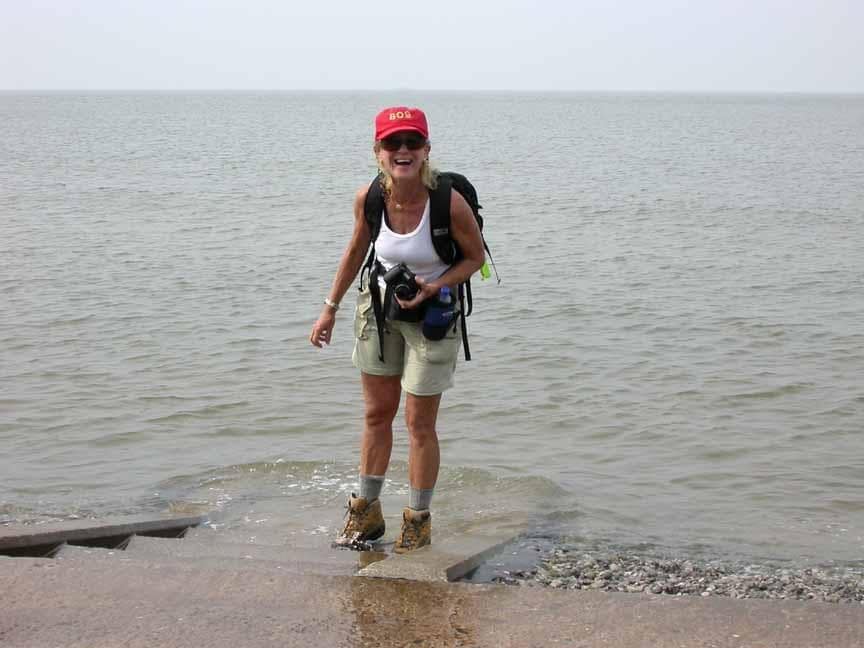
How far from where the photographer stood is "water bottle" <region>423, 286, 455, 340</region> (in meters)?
4.86

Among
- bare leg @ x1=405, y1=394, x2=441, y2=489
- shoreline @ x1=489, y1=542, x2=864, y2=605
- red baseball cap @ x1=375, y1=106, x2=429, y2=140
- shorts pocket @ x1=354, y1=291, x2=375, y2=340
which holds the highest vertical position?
red baseball cap @ x1=375, y1=106, x2=429, y2=140

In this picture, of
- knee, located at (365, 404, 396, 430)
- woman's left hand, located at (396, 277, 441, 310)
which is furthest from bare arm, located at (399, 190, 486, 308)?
knee, located at (365, 404, 396, 430)

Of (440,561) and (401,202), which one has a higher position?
(401,202)

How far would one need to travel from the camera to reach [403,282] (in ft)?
15.9

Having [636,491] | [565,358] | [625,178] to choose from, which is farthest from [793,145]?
[636,491]

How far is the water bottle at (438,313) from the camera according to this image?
16.0 feet

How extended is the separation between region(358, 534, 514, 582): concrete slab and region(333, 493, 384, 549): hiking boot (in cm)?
39

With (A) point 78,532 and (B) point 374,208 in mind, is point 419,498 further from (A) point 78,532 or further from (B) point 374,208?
(A) point 78,532

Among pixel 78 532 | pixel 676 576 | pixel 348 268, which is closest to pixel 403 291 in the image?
pixel 348 268

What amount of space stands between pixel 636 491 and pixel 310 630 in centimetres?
398

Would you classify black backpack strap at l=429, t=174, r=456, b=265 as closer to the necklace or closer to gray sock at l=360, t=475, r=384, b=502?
the necklace

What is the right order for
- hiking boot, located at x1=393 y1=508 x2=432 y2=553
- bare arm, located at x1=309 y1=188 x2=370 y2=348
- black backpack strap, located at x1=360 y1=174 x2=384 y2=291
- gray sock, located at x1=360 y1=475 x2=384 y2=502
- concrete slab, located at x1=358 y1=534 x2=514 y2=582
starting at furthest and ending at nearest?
gray sock, located at x1=360 y1=475 x2=384 y2=502 < hiking boot, located at x1=393 y1=508 x2=432 y2=553 < bare arm, located at x1=309 y1=188 x2=370 y2=348 < black backpack strap, located at x1=360 y1=174 x2=384 y2=291 < concrete slab, located at x1=358 y1=534 x2=514 y2=582

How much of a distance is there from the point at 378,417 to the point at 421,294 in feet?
2.23

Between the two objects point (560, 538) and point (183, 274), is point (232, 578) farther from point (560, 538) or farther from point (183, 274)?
point (183, 274)
